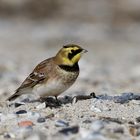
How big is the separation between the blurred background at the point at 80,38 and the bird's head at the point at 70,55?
195 centimetres

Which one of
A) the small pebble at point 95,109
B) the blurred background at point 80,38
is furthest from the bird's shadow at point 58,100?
the blurred background at point 80,38

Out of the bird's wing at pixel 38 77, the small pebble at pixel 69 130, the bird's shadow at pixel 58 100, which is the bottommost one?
the small pebble at pixel 69 130

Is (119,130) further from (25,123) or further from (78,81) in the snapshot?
(78,81)

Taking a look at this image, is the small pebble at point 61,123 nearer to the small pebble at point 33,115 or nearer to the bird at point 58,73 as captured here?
the small pebble at point 33,115

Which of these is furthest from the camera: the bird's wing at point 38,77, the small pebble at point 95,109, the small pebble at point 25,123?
the bird's wing at point 38,77

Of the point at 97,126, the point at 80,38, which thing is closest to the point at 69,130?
the point at 97,126

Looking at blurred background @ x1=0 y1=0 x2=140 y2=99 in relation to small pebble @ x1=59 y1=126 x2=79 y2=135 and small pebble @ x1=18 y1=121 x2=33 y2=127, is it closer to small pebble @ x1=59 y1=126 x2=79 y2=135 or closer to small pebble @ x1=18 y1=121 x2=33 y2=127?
small pebble @ x1=18 y1=121 x2=33 y2=127

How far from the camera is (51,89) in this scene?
7438 millimetres

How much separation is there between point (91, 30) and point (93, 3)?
6.54 meters

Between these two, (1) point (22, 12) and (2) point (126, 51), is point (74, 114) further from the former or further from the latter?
(1) point (22, 12)

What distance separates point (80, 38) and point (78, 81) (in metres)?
8.51

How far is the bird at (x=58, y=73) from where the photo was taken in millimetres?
7410

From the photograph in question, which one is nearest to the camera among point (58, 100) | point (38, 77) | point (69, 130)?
point (69, 130)

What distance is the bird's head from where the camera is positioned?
7520 mm
